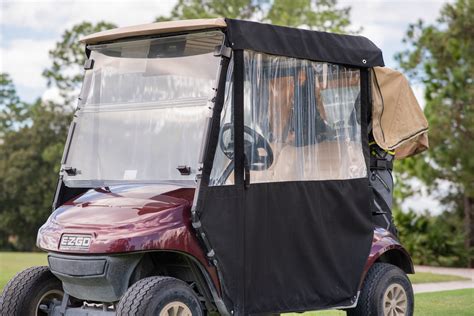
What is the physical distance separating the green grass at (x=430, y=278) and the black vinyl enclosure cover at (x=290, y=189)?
758 centimetres

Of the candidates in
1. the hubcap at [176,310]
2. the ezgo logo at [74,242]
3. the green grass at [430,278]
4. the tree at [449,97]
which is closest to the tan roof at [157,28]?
the ezgo logo at [74,242]

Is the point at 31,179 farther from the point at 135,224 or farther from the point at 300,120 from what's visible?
the point at 135,224

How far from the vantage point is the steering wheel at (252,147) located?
688 centimetres

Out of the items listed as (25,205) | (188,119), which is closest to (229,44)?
(188,119)

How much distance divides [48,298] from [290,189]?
2105mm

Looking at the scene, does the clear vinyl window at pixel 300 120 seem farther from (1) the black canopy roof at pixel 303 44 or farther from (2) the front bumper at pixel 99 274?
(2) the front bumper at pixel 99 274

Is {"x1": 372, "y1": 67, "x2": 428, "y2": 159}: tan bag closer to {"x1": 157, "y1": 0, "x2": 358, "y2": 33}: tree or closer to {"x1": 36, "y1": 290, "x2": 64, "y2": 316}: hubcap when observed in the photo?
{"x1": 36, "y1": 290, "x2": 64, "y2": 316}: hubcap

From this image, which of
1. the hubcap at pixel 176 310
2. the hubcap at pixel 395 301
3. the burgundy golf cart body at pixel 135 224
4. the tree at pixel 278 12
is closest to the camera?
the hubcap at pixel 176 310

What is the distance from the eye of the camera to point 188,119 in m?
7.11

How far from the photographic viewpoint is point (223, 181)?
6816 millimetres

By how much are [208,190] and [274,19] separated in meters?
28.9

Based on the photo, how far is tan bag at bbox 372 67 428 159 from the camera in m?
8.44

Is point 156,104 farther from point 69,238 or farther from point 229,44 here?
point 69,238

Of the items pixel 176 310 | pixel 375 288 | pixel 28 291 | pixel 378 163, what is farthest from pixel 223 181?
pixel 378 163
